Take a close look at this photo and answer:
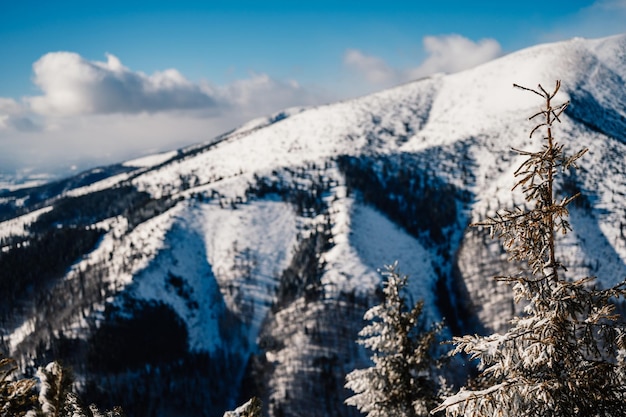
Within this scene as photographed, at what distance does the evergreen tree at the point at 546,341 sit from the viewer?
8.51m

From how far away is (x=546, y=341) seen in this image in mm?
8375

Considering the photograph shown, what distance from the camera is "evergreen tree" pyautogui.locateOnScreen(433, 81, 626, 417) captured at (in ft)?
27.9

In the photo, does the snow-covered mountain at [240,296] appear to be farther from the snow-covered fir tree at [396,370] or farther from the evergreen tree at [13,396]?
the evergreen tree at [13,396]

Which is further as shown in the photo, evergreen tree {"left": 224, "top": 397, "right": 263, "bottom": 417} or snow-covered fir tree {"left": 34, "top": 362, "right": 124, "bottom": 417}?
evergreen tree {"left": 224, "top": 397, "right": 263, "bottom": 417}

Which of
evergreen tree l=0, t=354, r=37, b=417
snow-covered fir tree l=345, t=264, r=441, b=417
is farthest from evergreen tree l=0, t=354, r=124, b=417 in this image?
snow-covered fir tree l=345, t=264, r=441, b=417

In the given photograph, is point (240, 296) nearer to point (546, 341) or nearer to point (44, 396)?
point (44, 396)

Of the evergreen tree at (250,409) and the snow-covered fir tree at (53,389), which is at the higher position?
the snow-covered fir tree at (53,389)

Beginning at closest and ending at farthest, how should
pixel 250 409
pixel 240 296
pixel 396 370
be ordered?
pixel 250 409
pixel 396 370
pixel 240 296

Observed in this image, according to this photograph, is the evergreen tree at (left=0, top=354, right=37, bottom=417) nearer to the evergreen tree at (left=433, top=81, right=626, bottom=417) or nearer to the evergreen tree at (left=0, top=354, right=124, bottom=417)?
the evergreen tree at (left=0, top=354, right=124, bottom=417)

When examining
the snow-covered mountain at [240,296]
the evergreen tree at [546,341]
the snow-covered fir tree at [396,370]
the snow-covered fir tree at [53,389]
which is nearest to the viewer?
the snow-covered fir tree at [53,389]

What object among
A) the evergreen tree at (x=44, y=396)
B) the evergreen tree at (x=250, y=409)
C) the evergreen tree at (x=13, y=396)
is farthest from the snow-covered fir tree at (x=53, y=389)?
the evergreen tree at (x=250, y=409)

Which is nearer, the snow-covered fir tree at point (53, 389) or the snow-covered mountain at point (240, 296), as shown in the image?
the snow-covered fir tree at point (53, 389)

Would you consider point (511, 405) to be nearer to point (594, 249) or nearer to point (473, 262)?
point (473, 262)

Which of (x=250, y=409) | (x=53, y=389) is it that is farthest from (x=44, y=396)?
(x=250, y=409)
